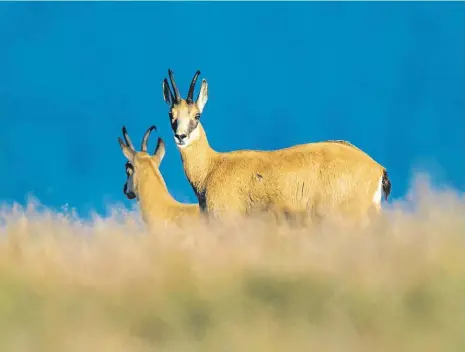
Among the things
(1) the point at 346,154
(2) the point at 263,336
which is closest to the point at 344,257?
(2) the point at 263,336

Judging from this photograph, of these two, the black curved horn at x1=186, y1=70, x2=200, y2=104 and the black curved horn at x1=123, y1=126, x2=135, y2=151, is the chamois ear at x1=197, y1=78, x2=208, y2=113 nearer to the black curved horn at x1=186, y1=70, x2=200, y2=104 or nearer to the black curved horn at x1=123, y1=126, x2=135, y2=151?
the black curved horn at x1=186, y1=70, x2=200, y2=104

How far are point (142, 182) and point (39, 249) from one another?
2396 mm

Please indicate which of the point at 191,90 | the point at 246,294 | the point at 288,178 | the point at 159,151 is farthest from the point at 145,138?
the point at 246,294

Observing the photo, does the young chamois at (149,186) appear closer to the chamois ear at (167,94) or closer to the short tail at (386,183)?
the chamois ear at (167,94)

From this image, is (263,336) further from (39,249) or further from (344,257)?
(39,249)

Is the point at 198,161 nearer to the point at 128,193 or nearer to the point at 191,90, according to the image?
the point at 191,90

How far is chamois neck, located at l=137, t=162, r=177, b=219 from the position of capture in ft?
25.8

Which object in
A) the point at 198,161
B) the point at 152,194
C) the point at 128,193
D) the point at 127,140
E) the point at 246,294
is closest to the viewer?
the point at 246,294

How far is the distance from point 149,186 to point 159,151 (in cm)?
33

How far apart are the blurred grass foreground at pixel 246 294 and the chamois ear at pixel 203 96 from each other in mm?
1704

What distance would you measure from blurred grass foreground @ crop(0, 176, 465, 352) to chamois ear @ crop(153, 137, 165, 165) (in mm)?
2460

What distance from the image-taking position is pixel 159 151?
793 cm

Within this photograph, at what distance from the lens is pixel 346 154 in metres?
6.76

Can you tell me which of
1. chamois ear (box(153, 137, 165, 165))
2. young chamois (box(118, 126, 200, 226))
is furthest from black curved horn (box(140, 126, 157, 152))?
chamois ear (box(153, 137, 165, 165))
